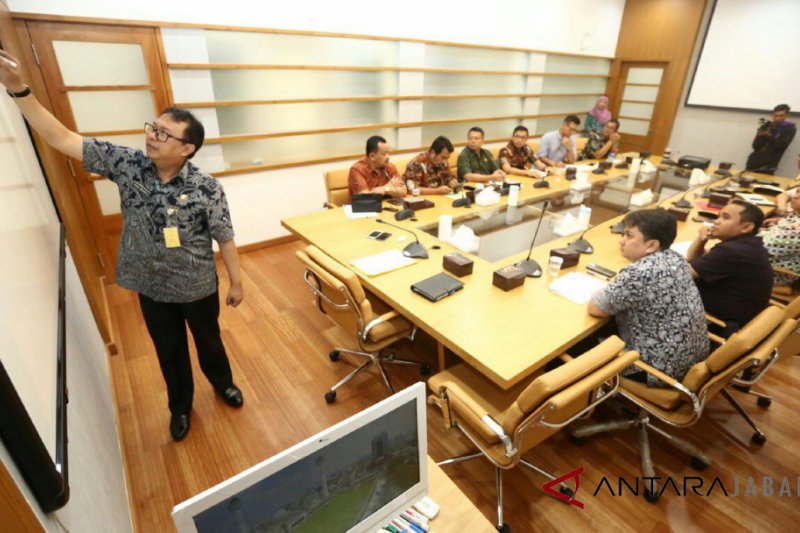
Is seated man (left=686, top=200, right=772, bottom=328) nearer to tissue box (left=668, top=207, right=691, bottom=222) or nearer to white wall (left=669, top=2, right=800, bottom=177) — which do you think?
tissue box (left=668, top=207, right=691, bottom=222)

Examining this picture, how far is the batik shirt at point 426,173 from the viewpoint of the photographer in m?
3.62

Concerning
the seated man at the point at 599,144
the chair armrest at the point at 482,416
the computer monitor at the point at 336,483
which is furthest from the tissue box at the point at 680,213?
the computer monitor at the point at 336,483

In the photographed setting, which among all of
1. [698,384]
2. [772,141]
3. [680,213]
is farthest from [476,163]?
[772,141]

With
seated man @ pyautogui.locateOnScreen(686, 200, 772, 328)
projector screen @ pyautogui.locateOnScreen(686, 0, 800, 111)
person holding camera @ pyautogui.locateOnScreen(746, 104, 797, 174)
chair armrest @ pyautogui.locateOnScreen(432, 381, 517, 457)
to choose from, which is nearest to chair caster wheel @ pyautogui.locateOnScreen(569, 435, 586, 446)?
chair armrest @ pyautogui.locateOnScreen(432, 381, 517, 457)

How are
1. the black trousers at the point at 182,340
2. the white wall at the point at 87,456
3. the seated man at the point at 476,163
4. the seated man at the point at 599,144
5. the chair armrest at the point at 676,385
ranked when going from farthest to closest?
1. the seated man at the point at 599,144
2. the seated man at the point at 476,163
3. the black trousers at the point at 182,340
4. the chair armrest at the point at 676,385
5. the white wall at the point at 87,456

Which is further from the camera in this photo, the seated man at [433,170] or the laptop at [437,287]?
the seated man at [433,170]

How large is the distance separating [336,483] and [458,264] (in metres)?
1.40

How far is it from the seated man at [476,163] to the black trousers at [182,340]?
2750 millimetres

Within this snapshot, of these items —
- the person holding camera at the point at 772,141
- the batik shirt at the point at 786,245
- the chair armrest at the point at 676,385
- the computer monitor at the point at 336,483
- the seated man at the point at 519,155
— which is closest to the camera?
the computer monitor at the point at 336,483

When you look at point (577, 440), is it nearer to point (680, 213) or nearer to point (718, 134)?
point (680, 213)

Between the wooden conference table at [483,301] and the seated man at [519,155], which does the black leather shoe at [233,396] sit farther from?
the seated man at [519,155]

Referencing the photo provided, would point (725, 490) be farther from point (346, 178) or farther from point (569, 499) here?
point (346, 178)

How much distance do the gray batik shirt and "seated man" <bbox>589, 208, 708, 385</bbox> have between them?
1670 millimetres

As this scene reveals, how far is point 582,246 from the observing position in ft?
7.93
